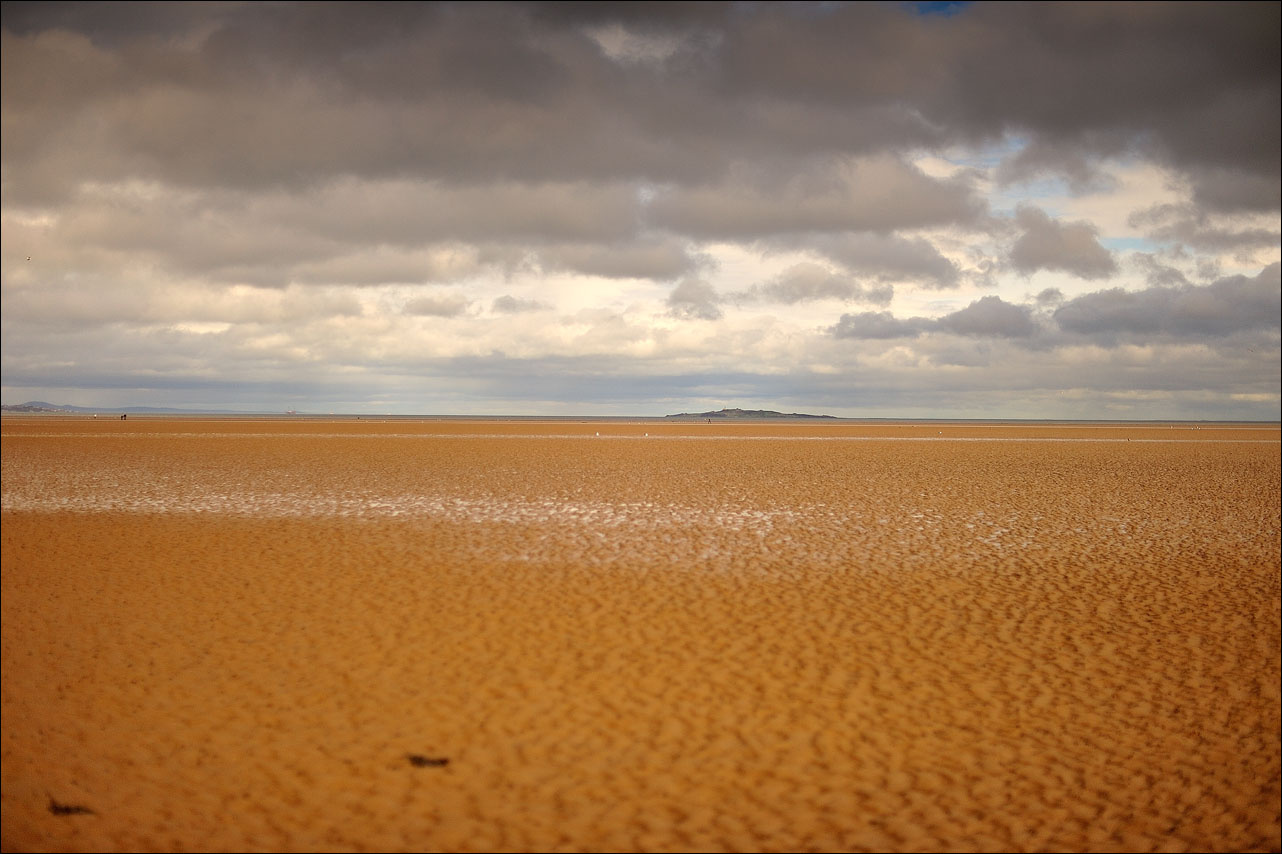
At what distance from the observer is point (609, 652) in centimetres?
1180

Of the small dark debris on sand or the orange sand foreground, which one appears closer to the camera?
the small dark debris on sand

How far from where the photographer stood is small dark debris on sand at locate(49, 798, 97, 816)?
24.3 feet

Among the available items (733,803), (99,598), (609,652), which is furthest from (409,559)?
(733,803)

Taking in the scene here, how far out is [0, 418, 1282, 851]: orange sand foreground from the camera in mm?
7523

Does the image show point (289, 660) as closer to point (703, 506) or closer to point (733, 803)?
point (733, 803)

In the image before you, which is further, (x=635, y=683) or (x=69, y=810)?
(x=635, y=683)

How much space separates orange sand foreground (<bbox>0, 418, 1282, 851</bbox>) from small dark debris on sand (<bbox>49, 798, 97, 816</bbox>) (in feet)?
0.13

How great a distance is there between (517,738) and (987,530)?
17.0 meters

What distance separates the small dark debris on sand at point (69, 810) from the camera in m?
7.42

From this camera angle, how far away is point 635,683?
34.9 feet

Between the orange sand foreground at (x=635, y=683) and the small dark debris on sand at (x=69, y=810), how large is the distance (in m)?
→ 0.04

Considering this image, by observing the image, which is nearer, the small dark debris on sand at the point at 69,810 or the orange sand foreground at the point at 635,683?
the small dark debris on sand at the point at 69,810

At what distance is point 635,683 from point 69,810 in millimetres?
6128

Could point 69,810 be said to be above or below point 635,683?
below
